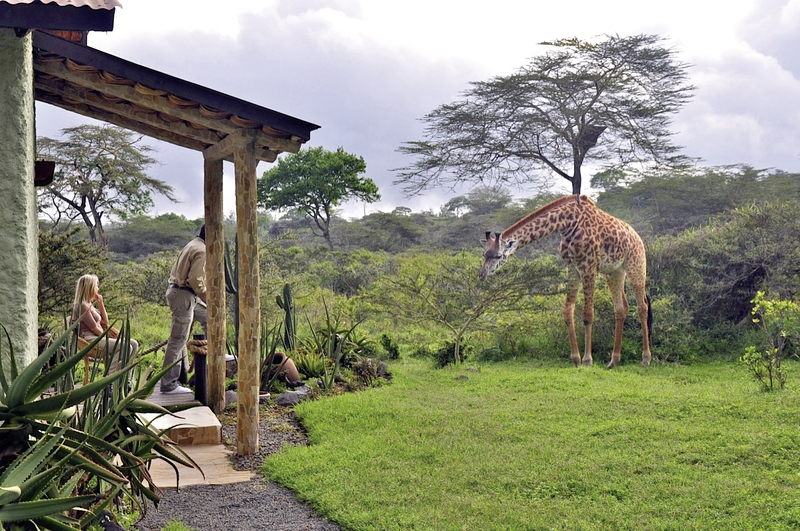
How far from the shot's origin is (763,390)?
Answer: 7148 mm

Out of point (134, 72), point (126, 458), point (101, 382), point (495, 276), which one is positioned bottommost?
point (126, 458)

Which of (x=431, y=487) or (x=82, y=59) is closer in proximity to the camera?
(x=82, y=59)

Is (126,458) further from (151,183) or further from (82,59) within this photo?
(151,183)

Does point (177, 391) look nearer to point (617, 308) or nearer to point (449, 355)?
point (449, 355)

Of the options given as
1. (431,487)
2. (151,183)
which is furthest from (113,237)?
(431,487)

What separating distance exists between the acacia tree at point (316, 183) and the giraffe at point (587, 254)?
2026 centimetres

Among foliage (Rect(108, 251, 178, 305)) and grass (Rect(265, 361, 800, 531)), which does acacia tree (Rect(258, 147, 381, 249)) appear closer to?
foliage (Rect(108, 251, 178, 305))

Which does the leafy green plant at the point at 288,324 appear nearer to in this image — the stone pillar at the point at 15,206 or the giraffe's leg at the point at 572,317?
the giraffe's leg at the point at 572,317

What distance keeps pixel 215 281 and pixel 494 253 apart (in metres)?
4.83


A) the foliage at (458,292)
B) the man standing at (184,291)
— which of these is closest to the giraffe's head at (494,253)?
the foliage at (458,292)

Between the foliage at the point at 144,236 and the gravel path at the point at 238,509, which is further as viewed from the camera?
the foliage at the point at 144,236

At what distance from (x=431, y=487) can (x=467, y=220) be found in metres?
26.8

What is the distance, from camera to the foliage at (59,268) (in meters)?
9.59

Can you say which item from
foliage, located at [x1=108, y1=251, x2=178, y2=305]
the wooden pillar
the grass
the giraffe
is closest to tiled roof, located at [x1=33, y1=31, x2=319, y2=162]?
the wooden pillar
